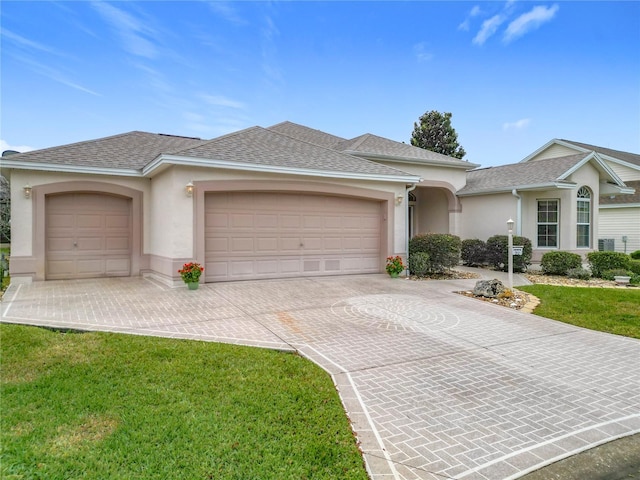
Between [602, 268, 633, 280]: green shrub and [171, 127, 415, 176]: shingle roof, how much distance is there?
7501mm

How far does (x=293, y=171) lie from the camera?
428 inches

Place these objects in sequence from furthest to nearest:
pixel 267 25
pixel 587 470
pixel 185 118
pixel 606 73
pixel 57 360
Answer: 1. pixel 185 118
2. pixel 606 73
3. pixel 267 25
4. pixel 57 360
5. pixel 587 470

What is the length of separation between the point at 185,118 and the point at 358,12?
12.1 meters

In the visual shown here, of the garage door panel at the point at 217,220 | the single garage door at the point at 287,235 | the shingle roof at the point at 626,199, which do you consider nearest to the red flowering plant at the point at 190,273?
the single garage door at the point at 287,235

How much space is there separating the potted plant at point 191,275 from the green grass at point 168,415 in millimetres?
4293

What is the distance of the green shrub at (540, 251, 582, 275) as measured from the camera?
1328cm

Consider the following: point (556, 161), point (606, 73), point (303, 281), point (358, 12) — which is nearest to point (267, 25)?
point (358, 12)

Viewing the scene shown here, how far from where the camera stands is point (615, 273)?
12.4m

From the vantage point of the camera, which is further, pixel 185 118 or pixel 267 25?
pixel 185 118

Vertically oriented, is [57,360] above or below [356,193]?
below

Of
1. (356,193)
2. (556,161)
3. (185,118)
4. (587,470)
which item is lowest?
(587,470)

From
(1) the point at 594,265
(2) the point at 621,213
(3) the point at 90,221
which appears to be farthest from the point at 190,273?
(2) the point at 621,213

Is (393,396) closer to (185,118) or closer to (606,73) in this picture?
(606,73)

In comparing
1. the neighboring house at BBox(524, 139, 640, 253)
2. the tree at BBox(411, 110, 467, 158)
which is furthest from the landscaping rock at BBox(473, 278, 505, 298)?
the tree at BBox(411, 110, 467, 158)
